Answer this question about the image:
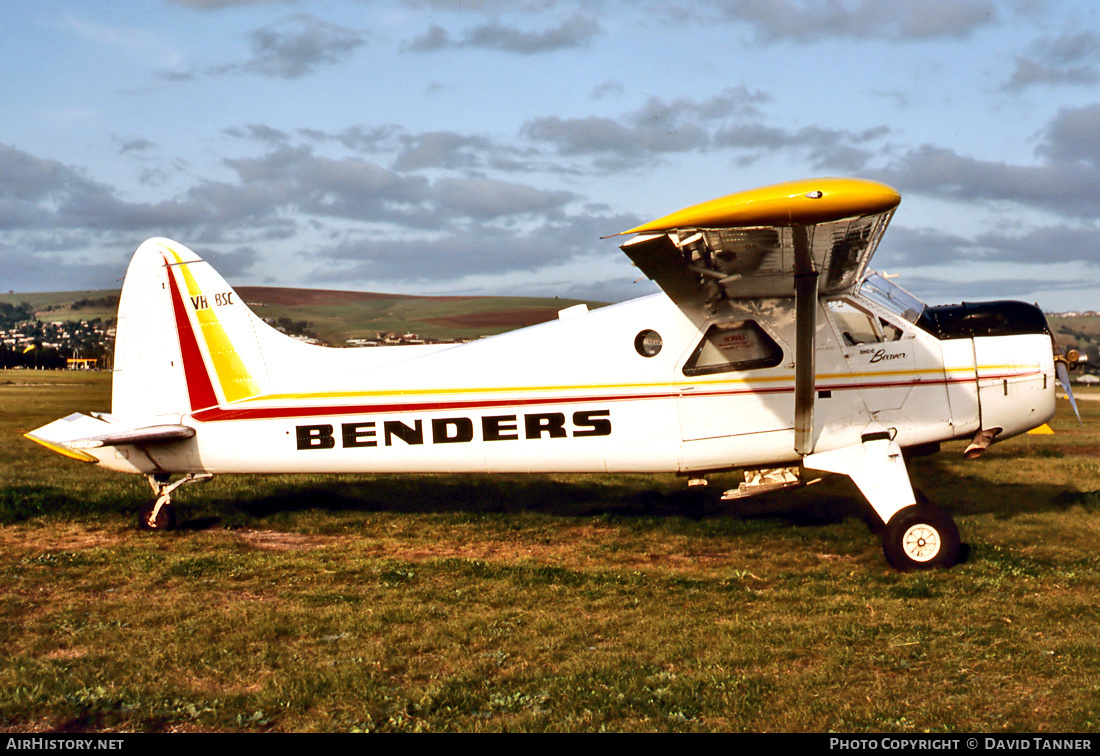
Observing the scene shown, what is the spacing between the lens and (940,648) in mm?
4816

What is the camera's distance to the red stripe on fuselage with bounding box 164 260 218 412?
8297mm

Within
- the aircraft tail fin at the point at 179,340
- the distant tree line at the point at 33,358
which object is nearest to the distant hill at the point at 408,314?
the aircraft tail fin at the point at 179,340

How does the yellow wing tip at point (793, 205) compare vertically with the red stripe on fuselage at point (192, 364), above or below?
above

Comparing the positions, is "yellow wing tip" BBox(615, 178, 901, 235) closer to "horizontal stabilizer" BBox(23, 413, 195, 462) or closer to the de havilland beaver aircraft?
the de havilland beaver aircraft

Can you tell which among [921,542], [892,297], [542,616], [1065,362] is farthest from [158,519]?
[1065,362]

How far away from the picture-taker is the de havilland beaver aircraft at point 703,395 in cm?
702

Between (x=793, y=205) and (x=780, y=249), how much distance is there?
1.21 m

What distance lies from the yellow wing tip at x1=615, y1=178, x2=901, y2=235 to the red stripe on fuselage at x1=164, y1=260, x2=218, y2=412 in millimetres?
5240

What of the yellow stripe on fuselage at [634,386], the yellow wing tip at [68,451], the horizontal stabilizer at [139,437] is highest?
the yellow stripe on fuselage at [634,386]

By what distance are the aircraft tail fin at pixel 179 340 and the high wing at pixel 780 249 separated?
4.20 metres

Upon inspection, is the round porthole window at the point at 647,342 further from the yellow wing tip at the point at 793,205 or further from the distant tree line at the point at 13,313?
the distant tree line at the point at 13,313

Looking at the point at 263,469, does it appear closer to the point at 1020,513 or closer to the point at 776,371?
the point at 776,371

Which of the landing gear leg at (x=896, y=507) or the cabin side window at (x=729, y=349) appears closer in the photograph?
the landing gear leg at (x=896, y=507)

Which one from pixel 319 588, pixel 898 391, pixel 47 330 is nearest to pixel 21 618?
pixel 319 588
